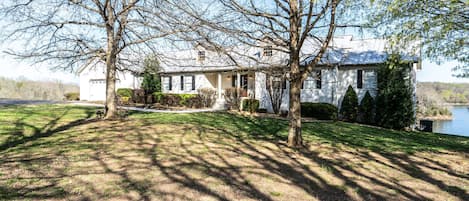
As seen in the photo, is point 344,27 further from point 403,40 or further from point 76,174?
point 76,174

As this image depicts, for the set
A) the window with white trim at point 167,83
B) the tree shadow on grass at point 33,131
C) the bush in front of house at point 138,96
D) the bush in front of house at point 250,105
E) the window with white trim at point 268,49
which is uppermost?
the window with white trim at point 268,49

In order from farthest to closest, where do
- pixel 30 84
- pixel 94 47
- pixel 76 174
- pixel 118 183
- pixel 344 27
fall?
1. pixel 30 84
2. pixel 94 47
3. pixel 344 27
4. pixel 76 174
5. pixel 118 183

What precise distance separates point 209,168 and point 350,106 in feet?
44.5

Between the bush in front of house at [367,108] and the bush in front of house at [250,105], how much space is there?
633 centimetres

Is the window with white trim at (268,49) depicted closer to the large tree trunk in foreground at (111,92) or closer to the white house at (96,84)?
the large tree trunk in foreground at (111,92)

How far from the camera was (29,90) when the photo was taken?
110 feet

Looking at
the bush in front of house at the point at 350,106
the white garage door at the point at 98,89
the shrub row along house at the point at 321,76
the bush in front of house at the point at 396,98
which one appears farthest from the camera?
the white garage door at the point at 98,89

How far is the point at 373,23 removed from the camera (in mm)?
8086

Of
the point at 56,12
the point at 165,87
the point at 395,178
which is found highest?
the point at 56,12

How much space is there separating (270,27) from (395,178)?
479 centimetres

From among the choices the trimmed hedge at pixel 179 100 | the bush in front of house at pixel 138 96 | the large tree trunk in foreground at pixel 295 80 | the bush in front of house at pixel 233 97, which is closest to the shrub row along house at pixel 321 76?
the bush in front of house at pixel 233 97

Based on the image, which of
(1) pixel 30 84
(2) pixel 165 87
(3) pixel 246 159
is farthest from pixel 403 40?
(1) pixel 30 84

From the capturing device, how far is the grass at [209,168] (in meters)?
4.19

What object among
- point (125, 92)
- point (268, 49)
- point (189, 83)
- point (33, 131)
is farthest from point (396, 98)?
point (125, 92)
